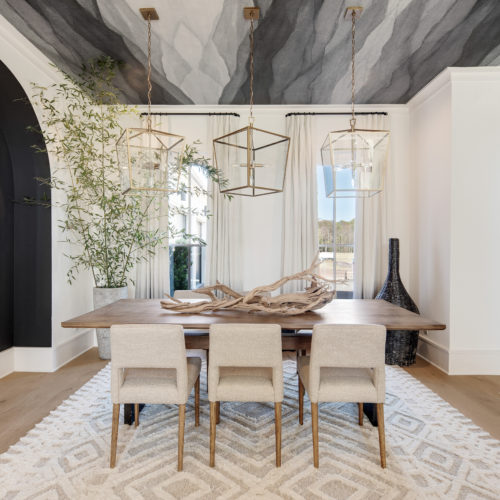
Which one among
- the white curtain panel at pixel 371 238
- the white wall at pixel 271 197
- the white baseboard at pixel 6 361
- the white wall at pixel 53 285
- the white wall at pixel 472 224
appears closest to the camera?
the white wall at pixel 53 285

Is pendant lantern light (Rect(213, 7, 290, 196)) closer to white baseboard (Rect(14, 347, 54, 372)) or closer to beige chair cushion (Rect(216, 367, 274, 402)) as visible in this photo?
beige chair cushion (Rect(216, 367, 274, 402))

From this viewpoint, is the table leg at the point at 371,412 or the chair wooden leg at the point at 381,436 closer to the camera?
the chair wooden leg at the point at 381,436

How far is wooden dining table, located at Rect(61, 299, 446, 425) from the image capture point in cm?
223

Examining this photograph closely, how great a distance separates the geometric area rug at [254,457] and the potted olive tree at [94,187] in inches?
66.7

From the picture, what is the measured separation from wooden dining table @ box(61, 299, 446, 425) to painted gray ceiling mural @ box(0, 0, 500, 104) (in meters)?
2.33

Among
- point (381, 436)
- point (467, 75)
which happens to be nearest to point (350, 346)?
point (381, 436)

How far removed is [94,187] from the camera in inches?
146

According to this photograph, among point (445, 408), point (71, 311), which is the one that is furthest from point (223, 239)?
point (445, 408)

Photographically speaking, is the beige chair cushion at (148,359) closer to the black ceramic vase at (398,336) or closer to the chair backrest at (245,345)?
the chair backrest at (245,345)

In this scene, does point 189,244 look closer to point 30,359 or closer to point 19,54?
point 30,359

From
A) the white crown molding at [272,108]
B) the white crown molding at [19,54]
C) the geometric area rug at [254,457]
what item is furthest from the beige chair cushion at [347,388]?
the white crown molding at [19,54]

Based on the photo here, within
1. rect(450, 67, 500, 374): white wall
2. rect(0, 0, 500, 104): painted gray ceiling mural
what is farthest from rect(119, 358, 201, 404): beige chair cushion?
rect(450, 67, 500, 374): white wall

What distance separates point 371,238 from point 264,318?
2.43 meters

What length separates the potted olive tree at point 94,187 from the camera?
11.6ft
